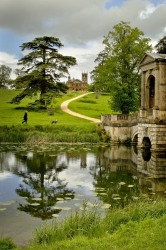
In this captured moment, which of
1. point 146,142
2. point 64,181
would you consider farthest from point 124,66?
point 64,181

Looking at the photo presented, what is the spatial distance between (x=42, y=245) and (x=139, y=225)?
2779mm

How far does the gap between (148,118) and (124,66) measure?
10.2 m

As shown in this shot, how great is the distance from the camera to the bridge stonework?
99.8 ft

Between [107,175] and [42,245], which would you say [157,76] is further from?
[42,245]

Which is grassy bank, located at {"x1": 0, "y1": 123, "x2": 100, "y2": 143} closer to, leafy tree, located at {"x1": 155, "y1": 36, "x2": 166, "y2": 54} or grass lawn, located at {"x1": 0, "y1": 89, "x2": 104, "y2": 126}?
grass lawn, located at {"x1": 0, "y1": 89, "x2": 104, "y2": 126}

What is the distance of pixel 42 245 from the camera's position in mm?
9062

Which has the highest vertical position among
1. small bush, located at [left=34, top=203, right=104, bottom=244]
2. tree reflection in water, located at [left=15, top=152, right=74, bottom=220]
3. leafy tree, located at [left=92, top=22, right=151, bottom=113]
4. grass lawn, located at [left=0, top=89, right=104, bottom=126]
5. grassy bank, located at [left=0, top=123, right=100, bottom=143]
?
leafy tree, located at [left=92, top=22, right=151, bottom=113]

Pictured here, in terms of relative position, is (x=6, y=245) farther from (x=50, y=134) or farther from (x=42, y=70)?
(x=42, y=70)

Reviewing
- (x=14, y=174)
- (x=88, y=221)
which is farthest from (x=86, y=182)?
(x=88, y=221)

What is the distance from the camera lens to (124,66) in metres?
40.0

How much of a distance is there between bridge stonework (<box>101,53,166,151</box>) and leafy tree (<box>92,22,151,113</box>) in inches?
148

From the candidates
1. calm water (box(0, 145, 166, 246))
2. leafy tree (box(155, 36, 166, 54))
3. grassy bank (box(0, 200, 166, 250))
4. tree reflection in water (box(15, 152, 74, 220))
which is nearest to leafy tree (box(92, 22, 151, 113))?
leafy tree (box(155, 36, 166, 54))

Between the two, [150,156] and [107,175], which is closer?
[107,175]

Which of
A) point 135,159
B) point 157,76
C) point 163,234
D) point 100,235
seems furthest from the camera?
point 157,76
